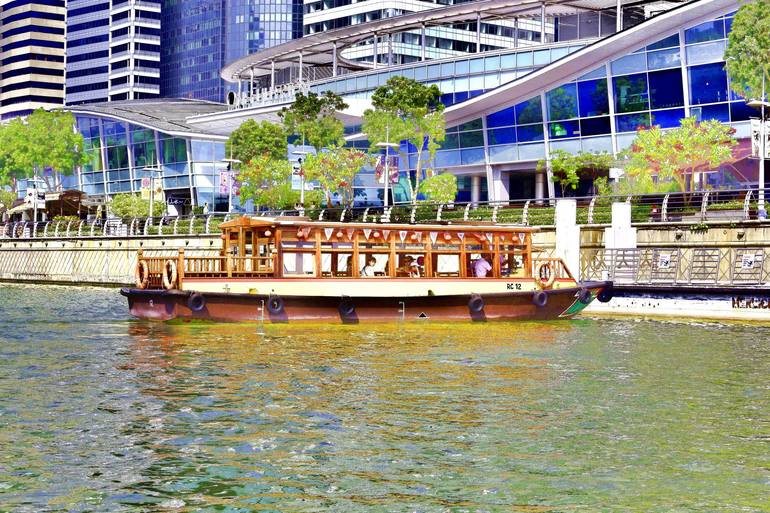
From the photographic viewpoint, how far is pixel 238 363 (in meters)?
25.7

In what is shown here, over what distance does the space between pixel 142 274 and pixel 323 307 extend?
7040 mm

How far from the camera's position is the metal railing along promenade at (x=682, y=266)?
4047 centimetres

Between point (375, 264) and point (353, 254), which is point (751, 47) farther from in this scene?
point (353, 254)

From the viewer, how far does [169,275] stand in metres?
38.0

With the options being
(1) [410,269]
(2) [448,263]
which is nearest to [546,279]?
(2) [448,263]

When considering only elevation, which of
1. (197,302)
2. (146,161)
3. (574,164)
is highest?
(146,161)

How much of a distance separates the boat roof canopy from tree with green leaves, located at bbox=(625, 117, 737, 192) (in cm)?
1640

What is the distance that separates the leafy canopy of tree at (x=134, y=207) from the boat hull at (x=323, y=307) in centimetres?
5093

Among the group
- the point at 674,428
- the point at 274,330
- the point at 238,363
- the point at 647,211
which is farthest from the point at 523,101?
the point at 674,428

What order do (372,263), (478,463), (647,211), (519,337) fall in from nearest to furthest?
1. (478,463)
2. (519,337)
3. (372,263)
4. (647,211)

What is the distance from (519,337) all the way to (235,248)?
11.5 meters

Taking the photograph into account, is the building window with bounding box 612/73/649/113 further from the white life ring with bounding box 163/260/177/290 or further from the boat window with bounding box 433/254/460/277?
the white life ring with bounding box 163/260/177/290

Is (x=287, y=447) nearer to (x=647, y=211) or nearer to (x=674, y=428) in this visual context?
(x=674, y=428)

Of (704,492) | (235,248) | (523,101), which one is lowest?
(704,492)
